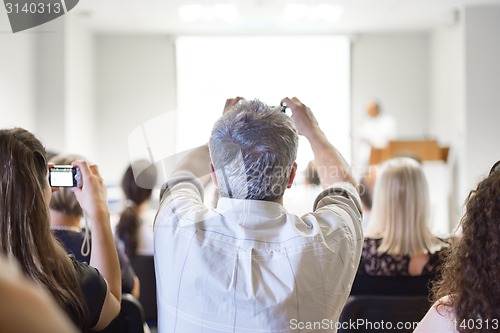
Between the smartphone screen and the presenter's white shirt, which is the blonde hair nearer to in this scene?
the presenter's white shirt

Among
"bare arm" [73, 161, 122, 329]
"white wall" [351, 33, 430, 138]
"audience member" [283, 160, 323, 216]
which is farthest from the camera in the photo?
"white wall" [351, 33, 430, 138]

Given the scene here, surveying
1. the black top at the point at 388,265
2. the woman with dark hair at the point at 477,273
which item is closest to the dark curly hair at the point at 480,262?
the woman with dark hair at the point at 477,273

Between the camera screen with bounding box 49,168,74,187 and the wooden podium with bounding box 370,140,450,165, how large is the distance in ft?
16.8

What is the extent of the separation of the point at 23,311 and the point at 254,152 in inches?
31.7

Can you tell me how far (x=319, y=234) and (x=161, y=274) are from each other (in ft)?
1.05

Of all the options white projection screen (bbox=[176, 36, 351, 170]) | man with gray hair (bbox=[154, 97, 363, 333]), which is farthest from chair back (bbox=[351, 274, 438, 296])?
white projection screen (bbox=[176, 36, 351, 170])

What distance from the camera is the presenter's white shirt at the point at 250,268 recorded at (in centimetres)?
108

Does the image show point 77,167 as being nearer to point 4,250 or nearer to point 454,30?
point 4,250

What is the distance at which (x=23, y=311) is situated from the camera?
0.33 m

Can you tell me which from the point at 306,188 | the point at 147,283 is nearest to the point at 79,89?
the point at 147,283

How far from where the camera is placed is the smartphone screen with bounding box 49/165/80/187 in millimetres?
1338

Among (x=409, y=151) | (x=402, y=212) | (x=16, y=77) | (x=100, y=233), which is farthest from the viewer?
(x=409, y=151)

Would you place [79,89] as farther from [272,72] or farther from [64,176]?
[64,176]

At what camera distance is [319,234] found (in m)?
1.13
